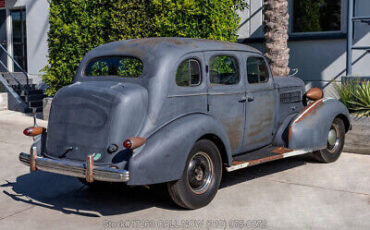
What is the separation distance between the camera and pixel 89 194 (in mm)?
6352

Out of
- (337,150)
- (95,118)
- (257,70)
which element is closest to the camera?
(95,118)

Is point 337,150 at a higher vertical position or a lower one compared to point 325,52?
lower

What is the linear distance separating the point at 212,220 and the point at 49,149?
2039 mm

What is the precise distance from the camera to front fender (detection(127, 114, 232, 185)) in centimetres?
498

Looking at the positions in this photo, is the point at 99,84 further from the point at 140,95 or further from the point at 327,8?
the point at 327,8

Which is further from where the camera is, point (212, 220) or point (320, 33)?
point (320, 33)

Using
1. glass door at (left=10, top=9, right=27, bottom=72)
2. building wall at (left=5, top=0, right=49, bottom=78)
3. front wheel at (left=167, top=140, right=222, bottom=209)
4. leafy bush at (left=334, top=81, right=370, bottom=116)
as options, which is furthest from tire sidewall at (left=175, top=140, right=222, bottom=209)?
glass door at (left=10, top=9, right=27, bottom=72)

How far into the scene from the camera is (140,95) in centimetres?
533

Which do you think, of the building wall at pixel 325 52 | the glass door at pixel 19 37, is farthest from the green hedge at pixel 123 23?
the glass door at pixel 19 37

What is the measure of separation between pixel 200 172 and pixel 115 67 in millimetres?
1638

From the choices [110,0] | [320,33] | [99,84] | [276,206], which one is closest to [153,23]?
[110,0]

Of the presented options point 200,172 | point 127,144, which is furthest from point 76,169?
point 200,172

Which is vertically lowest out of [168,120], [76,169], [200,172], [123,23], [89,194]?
[89,194]

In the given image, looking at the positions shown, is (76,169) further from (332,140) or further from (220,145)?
(332,140)
